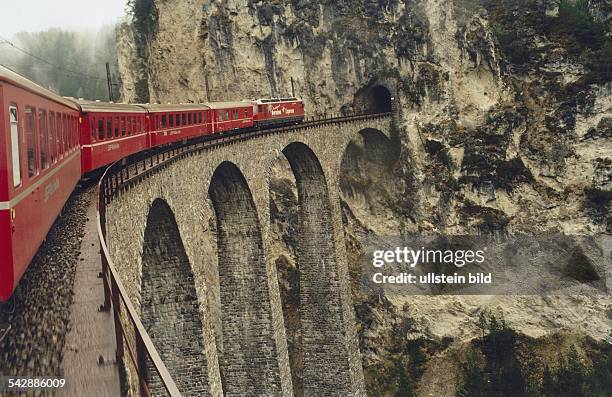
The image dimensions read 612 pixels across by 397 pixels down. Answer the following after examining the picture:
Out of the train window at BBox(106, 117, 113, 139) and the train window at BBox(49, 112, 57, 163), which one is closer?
the train window at BBox(49, 112, 57, 163)

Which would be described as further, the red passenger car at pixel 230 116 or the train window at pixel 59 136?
the red passenger car at pixel 230 116

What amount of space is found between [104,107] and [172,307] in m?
5.85

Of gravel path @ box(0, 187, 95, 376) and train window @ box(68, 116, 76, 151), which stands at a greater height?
train window @ box(68, 116, 76, 151)

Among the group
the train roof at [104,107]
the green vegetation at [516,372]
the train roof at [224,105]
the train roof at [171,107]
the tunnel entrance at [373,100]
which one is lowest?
the green vegetation at [516,372]

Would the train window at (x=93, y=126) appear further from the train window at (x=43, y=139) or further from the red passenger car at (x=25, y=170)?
the train window at (x=43, y=139)

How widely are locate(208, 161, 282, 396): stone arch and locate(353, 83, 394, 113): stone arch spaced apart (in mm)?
19953

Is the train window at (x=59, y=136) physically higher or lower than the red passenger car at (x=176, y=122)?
lower

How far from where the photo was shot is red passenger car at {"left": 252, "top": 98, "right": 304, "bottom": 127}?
102 feet

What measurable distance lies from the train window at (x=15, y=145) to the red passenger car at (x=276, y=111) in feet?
78.6

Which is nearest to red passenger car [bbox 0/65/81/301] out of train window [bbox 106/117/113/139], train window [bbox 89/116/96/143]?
train window [bbox 89/116/96/143]

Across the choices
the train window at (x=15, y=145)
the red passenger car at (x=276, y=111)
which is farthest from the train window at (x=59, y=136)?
the red passenger car at (x=276, y=111)

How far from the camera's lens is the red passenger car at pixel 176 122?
62.6 feet

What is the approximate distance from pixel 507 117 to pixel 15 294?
34.5 metres

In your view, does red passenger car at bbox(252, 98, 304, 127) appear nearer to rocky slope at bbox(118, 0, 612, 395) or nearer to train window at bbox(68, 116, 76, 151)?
rocky slope at bbox(118, 0, 612, 395)
